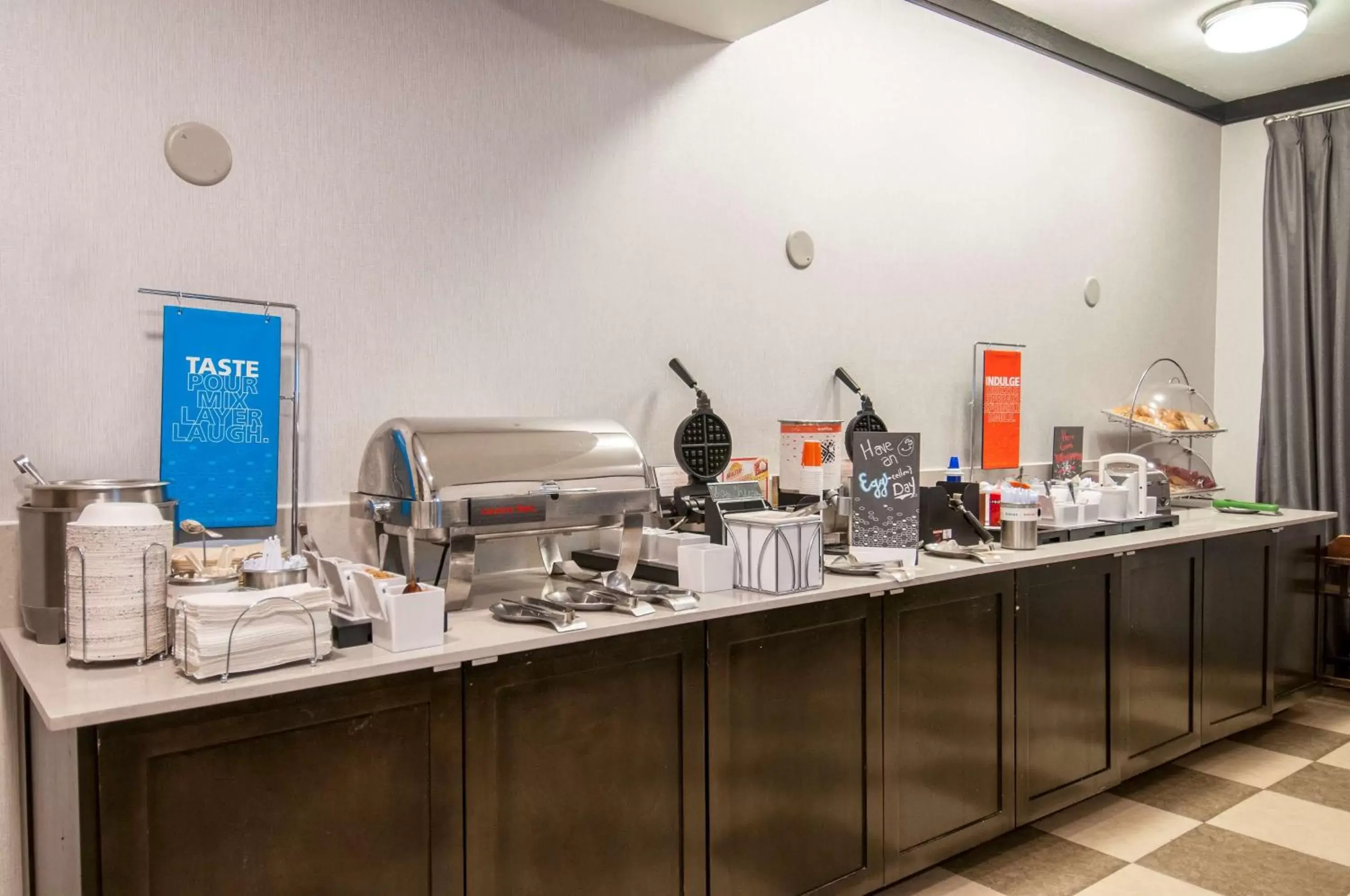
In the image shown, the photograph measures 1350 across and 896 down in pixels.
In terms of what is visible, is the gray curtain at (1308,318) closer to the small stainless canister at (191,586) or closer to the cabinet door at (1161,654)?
the cabinet door at (1161,654)

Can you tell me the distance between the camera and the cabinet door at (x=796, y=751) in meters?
2.11

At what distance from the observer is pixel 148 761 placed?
1400 mm

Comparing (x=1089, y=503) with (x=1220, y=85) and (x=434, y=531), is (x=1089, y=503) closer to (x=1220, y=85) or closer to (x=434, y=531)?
(x=434, y=531)

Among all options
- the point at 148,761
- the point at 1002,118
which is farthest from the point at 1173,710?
the point at 148,761

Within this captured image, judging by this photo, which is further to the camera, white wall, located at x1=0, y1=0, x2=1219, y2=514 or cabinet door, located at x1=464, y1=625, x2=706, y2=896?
white wall, located at x1=0, y1=0, x2=1219, y2=514

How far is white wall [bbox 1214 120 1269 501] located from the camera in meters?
5.01

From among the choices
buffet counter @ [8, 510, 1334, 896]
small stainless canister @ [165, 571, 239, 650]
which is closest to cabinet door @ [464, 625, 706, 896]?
buffet counter @ [8, 510, 1334, 896]

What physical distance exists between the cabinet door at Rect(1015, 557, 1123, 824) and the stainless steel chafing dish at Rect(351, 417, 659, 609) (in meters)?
1.28

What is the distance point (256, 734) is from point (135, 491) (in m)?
0.56

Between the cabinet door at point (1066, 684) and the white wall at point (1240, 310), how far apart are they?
2631 mm

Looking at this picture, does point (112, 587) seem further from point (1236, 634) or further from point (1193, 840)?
point (1236, 634)

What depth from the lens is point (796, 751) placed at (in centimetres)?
224

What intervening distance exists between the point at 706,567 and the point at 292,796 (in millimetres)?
1042

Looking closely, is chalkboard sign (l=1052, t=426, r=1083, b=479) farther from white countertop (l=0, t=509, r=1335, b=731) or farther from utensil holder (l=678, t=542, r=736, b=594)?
utensil holder (l=678, t=542, r=736, b=594)
